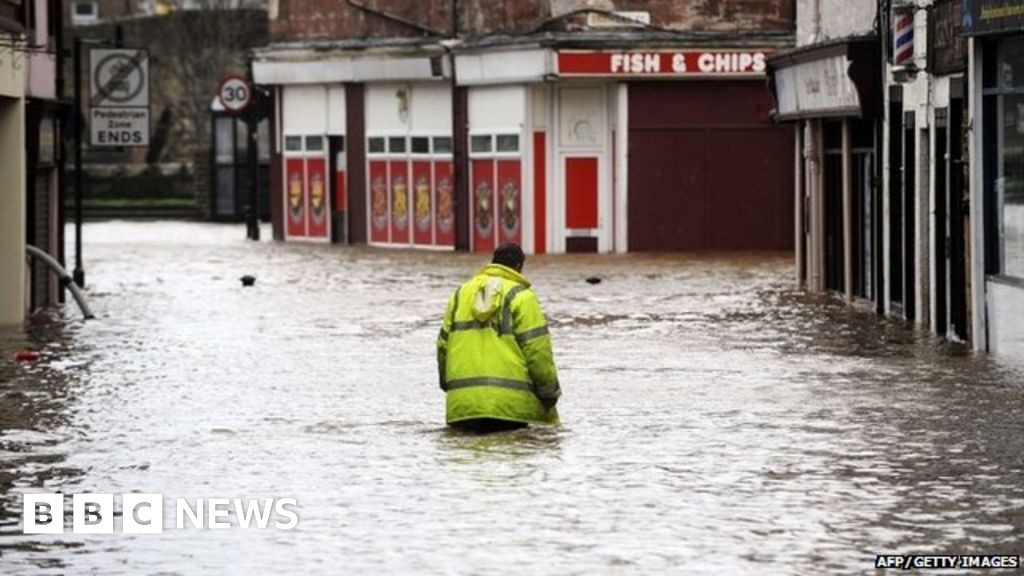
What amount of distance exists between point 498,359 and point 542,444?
0.67 m

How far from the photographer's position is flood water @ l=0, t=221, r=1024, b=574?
12.7 metres

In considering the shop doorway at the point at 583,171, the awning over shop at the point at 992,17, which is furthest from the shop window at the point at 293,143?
the awning over shop at the point at 992,17

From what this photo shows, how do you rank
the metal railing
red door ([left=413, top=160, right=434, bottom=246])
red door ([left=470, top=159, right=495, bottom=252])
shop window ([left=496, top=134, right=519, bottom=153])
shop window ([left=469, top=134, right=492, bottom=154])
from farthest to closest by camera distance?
red door ([left=413, top=160, right=434, bottom=246]), shop window ([left=469, top=134, right=492, bottom=154]), red door ([left=470, top=159, right=495, bottom=252]), shop window ([left=496, top=134, right=519, bottom=153]), the metal railing

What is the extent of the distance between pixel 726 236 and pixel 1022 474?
34.3 metres

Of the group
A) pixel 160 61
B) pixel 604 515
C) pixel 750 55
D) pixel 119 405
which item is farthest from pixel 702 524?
pixel 160 61

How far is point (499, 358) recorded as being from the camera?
1727cm

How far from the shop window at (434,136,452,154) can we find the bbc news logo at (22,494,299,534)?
126 ft

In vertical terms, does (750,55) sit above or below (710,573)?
above

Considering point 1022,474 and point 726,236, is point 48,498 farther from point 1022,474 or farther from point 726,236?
point 726,236

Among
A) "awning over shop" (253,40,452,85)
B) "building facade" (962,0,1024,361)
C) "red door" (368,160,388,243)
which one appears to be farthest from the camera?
"red door" (368,160,388,243)

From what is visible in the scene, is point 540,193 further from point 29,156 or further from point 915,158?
point 915,158

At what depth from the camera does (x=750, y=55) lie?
160 feet

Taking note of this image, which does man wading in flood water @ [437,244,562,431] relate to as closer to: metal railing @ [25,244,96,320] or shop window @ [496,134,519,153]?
metal railing @ [25,244,96,320]

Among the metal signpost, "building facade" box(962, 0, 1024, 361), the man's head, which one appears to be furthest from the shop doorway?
the man's head
